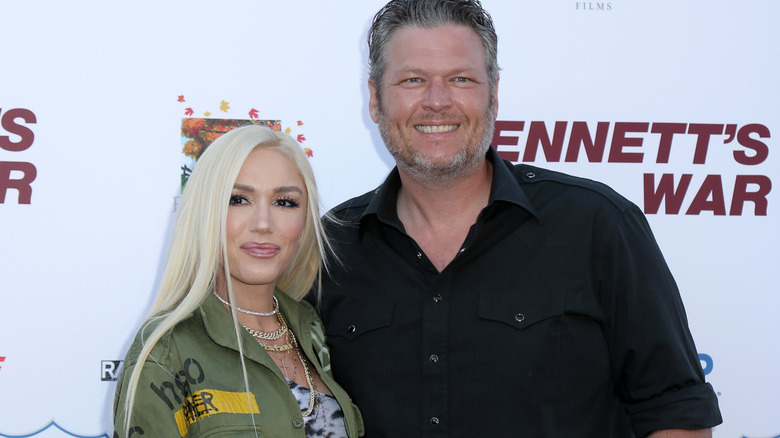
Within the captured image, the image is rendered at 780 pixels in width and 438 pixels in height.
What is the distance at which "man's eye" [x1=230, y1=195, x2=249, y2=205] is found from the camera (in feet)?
5.86

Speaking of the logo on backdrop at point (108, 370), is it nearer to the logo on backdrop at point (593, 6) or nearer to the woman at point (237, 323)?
the woman at point (237, 323)

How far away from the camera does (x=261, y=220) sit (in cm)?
177

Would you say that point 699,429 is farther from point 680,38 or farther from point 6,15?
point 6,15

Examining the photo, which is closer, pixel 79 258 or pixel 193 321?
pixel 193 321

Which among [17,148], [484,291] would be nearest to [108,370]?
[17,148]

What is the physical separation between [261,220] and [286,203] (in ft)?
0.41

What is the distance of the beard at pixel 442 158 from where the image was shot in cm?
187

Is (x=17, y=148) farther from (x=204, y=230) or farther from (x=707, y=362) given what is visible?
(x=707, y=362)

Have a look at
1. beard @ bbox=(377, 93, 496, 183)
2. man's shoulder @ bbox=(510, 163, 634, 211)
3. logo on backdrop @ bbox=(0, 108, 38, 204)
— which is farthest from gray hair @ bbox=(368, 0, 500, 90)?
logo on backdrop @ bbox=(0, 108, 38, 204)

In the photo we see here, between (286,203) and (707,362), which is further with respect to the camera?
(707,362)

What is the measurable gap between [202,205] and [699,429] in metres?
1.27

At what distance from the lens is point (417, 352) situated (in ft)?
5.87

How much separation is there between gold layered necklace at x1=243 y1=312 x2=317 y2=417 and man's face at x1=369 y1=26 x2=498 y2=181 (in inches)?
21.3

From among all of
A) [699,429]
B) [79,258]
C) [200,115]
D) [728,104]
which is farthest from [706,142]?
[79,258]
